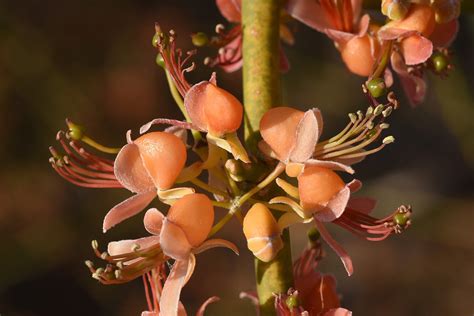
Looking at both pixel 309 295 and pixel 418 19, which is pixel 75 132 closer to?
pixel 309 295

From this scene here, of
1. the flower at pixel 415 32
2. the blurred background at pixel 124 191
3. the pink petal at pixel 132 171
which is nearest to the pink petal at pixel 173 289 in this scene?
the pink petal at pixel 132 171

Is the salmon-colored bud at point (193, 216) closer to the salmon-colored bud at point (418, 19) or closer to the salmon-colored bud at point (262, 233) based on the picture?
the salmon-colored bud at point (262, 233)

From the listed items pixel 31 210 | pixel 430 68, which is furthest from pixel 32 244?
pixel 430 68

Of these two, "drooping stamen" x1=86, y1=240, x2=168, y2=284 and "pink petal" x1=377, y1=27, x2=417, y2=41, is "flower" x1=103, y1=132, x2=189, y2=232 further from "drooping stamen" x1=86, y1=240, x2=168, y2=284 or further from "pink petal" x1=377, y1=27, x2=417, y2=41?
"pink petal" x1=377, y1=27, x2=417, y2=41

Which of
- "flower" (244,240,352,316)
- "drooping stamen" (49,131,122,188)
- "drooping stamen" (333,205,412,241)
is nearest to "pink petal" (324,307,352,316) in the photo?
"flower" (244,240,352,316)

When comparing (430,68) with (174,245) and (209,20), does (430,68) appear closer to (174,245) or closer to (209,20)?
(174,245)
